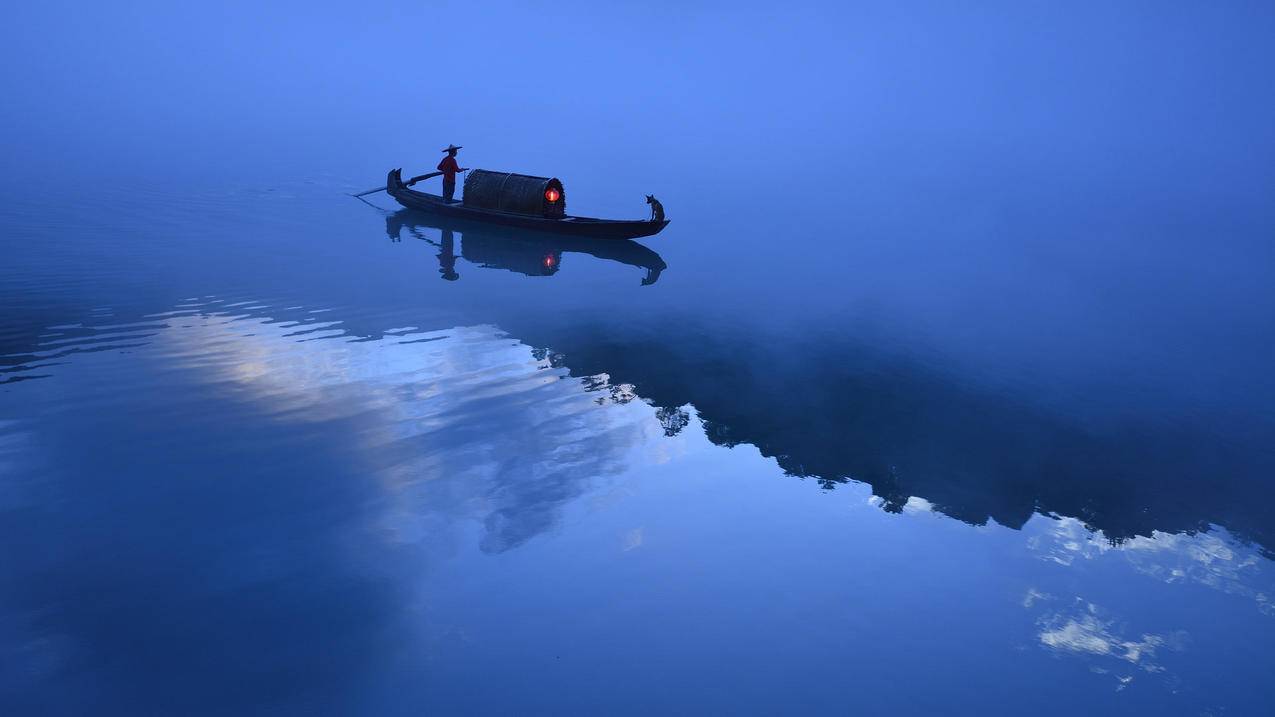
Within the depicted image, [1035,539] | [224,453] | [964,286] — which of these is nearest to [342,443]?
[224,453]

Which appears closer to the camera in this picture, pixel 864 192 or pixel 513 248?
pixel 513 248

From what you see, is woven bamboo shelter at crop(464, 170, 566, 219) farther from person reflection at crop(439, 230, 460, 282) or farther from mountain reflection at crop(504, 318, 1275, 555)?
mountain reflection at crop(504, 318, 1275, 555)

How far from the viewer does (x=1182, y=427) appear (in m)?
17.6

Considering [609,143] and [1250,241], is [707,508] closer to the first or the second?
[1250,241]

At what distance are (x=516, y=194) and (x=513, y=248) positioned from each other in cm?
241

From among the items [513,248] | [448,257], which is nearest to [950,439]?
[448,257]

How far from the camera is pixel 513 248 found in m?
31.8

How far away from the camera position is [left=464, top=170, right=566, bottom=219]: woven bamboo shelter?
105 ft

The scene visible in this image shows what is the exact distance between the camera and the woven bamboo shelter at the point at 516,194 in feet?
105

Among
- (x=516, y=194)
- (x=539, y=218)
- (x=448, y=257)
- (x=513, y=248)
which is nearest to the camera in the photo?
(x=448, y=257)

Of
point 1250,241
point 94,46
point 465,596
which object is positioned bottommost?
point 465,596

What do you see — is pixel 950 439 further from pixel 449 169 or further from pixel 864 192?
pixel 864 192

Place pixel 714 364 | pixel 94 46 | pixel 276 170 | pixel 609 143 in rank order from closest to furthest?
1. pixel 714 364
2. pixel 276 170
3. pixel 609 143
4. pixel 94 46

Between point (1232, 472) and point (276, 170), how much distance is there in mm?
51860
